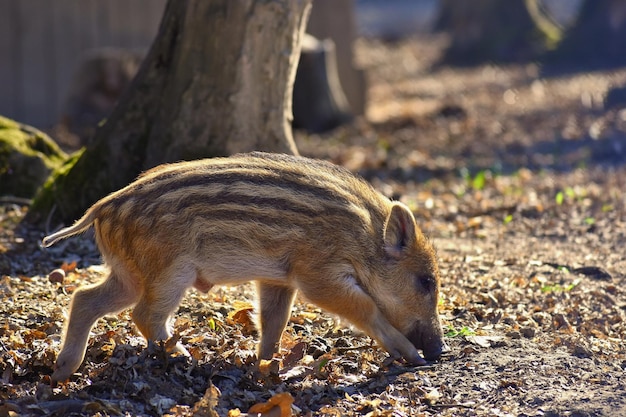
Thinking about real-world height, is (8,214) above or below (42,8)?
below

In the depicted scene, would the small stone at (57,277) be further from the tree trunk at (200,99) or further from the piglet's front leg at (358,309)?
the piglet's front leg at (358,309)

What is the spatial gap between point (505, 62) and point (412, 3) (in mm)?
16699

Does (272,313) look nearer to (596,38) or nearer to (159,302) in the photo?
(159,302)

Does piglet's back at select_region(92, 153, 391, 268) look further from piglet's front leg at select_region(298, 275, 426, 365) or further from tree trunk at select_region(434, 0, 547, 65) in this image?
tree trunk at select_region(434, 0, 547, 65)

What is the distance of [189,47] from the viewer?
23.2 ft

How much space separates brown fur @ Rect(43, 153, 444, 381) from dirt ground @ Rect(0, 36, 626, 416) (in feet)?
0.61

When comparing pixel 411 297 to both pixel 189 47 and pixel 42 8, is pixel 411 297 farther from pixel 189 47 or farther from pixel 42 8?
pixel 42 8

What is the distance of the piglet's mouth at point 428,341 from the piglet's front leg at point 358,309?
0.34 ft

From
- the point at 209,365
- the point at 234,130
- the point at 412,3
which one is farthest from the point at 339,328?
the point at 412,3

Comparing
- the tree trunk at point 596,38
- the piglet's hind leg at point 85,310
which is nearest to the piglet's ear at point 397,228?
the piglet's hind leg at point 85,310

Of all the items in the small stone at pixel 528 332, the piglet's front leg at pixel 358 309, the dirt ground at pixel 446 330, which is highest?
the piglet's front leg at pixel 358 309

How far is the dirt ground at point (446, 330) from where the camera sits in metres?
4.45

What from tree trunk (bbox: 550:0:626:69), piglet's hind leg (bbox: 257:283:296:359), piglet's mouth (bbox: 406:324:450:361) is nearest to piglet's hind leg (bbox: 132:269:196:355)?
piglet's hind leg (bbox: 257:283:296:359)

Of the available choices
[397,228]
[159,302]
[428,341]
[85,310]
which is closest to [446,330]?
[428,341]
